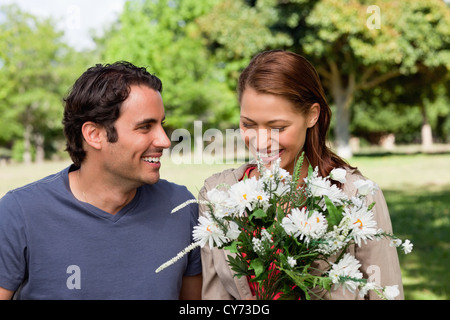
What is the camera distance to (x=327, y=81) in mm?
29047

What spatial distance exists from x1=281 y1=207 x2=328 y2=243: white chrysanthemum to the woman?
571 millimetres

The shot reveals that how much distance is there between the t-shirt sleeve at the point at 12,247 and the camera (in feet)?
7.80

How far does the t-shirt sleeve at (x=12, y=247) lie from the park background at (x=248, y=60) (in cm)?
638

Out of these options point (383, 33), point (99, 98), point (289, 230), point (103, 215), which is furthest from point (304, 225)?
point (383, 33)

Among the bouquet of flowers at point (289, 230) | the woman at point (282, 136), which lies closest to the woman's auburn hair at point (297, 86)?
the woman at point (282, 136)

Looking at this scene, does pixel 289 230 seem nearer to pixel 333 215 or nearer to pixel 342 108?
pixel 333 215

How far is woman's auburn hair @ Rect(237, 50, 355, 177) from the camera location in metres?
2.52

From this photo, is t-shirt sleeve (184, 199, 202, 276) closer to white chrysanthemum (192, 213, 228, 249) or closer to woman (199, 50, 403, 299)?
woman (199, 50, 403, 299)

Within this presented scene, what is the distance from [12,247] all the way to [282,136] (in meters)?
1.39

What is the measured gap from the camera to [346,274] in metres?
1.88

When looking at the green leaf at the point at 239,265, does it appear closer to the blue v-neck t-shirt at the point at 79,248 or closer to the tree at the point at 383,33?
the blue v-neck t-shirt at the point at 79,248

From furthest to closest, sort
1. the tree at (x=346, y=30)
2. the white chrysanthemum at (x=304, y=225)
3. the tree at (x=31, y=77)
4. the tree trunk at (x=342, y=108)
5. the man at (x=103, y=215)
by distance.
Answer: the tree at (x=31, y=77), the tree trunk at (x=342, y=108), the tree at (x=346, y=30), the man at (x=103, y=215), the white chrysanthemum at (x=304, y=225)

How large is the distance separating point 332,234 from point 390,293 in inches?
11.7
